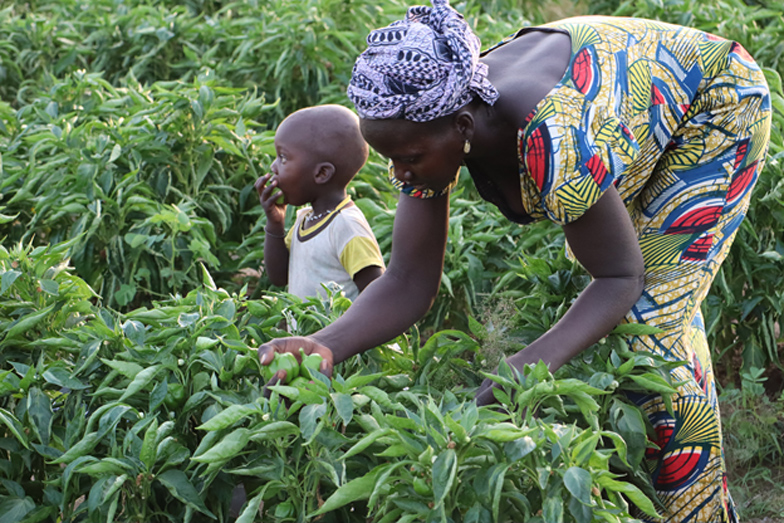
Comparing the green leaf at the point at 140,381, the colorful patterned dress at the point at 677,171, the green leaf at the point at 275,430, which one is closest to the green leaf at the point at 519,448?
the green leaf at the point at 275,430

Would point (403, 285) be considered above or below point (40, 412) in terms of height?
above

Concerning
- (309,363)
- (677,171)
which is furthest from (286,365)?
(677,171)

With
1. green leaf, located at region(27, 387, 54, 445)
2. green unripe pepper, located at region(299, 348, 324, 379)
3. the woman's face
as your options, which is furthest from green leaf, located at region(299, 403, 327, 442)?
green leaf, located at region(27, 387, 54, 445)

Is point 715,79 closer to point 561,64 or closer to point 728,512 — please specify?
point 561,64

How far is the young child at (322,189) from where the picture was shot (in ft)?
9.23

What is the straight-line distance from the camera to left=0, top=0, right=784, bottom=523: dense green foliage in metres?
1.53

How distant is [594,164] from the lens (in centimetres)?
172

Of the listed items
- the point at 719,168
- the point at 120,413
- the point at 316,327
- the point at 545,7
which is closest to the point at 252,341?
the point at 316,327

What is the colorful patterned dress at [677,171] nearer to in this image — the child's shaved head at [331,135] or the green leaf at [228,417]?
the green leaf at [228,417]

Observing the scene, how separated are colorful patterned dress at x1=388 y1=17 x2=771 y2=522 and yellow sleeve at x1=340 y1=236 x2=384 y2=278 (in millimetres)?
883

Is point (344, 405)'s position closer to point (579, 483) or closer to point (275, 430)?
point (275, 430)

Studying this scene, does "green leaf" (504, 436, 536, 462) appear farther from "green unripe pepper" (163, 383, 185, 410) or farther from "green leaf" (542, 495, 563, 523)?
"green unripe pepper" (163, 383, 185, 410)

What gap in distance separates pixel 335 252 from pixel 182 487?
125 centimetres

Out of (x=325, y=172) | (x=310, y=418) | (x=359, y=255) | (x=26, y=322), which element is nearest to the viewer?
(x=310, y=418)
